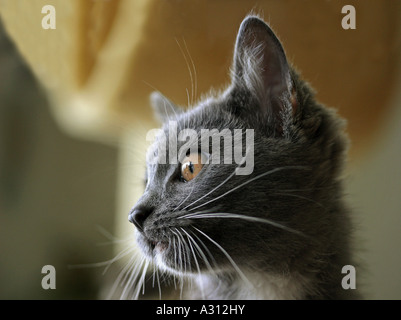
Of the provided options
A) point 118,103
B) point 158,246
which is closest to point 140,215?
point 158,246

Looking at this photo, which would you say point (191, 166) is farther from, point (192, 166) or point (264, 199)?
point (264, 199)

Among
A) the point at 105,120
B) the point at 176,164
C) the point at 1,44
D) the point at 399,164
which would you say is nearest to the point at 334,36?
A: the point at 399,164

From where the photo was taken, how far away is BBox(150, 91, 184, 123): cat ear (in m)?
0.96

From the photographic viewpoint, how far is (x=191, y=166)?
0.82m

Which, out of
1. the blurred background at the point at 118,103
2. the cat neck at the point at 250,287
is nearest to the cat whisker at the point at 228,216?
the cat neck at the point at 250,287

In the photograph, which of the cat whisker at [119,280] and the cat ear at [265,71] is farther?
the cat whisker at [119,280]

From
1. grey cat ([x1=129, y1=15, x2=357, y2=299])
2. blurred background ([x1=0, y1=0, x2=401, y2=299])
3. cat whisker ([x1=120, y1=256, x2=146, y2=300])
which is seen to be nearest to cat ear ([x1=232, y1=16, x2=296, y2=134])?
grey cat ([x1=129, y1=15, x2=357, y2=299])

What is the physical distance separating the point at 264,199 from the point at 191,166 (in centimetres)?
16

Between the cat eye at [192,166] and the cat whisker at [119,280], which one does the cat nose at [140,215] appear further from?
the cat whisker at [119,280]

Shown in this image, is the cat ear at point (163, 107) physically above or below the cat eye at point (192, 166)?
above

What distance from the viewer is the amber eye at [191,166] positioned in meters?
0.82

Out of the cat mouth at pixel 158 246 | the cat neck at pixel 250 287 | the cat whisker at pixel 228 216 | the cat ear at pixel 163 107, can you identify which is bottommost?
the cat neck at pixel 250 287

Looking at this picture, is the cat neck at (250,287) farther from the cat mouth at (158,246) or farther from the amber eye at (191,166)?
the amber eye at (191,166)

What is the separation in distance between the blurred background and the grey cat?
12 centimetres
